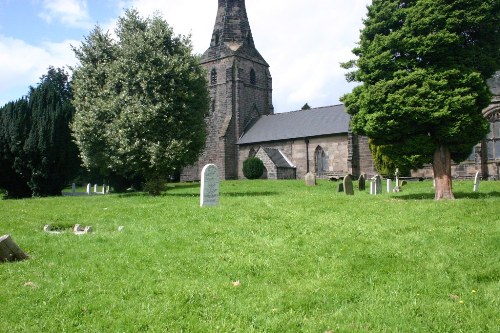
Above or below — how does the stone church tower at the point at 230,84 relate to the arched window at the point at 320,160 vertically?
above

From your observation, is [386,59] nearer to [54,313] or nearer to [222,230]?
[222,230]

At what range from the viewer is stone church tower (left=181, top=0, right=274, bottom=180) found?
159 ft

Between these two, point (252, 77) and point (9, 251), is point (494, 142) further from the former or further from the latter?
point (9, 251)

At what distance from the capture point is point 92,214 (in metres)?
13.7

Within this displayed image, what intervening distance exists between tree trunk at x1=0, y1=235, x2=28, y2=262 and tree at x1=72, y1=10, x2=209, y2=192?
42.1 ft

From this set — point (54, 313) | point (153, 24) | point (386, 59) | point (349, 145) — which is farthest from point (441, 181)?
point (349, 145)

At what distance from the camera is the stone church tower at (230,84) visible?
159 ft

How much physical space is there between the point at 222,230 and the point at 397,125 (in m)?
7.66

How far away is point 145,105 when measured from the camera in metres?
21.0

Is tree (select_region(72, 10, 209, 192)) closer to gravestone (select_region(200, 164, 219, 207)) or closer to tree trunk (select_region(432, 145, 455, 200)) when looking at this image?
gravestone (select_region(200, 164, 219, 207))

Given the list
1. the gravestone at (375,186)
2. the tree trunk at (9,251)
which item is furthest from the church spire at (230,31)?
the tree trunk at (9,251)

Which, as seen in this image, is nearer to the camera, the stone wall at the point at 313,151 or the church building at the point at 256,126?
the stone wall at the point at 313,151

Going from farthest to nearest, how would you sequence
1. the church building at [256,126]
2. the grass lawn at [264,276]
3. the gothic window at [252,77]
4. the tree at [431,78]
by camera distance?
the gothic window at [252,77]
the church building at [256,126]
the tree at [431,78]
the grass lawn at [264,276]

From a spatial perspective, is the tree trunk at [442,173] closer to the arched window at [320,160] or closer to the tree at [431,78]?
the tree at [431,78]
